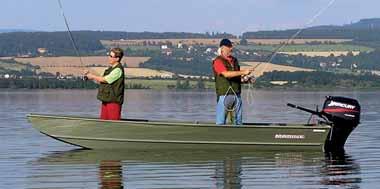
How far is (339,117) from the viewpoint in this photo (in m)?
16.5

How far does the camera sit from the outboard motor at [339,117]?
16.5 m

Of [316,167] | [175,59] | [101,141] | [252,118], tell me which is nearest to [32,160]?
[101,141]

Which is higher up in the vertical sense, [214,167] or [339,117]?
[339,117]

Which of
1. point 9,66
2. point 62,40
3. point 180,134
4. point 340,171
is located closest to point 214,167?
point 340,171

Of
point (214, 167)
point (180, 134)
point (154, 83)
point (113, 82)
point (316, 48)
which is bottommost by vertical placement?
point (154, 83)

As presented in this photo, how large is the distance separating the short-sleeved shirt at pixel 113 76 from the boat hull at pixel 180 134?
2.45 feet

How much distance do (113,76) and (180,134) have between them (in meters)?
1.59

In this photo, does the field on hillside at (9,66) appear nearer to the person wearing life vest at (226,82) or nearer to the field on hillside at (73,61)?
the field on hillside at (73,61)

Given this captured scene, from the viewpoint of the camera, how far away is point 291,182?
12273 mm

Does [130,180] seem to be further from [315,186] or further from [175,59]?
[175,59]

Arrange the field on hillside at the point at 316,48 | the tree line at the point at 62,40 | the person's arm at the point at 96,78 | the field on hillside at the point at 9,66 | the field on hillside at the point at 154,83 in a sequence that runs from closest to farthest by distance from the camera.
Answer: the person's arm at the point at 96,78
the field on hillside at the point at 154,83
the field on hillside at the point at 316,48
the field on hillside at the point at 9,66
the tree line at the point at 62,40

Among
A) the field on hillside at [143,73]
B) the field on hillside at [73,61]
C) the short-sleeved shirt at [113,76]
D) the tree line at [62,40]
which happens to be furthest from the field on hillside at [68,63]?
the short-sleeved shirt at [113,76]

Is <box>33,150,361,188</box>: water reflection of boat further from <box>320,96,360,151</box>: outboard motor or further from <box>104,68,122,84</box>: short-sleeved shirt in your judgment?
<box>104,68,122,84</box>: short-sleeved shirt

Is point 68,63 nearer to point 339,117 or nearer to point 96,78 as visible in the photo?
point 96,78
